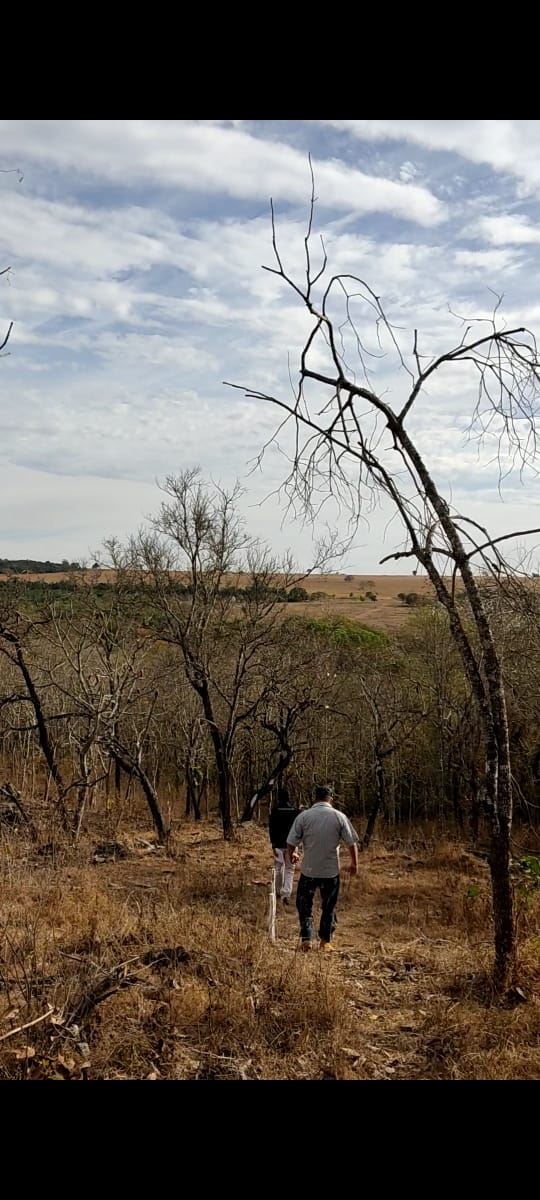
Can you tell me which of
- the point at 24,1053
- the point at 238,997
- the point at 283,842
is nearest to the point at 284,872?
the point at 283,842

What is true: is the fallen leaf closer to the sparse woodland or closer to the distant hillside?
the sparse woodland

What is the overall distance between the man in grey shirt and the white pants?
185 cm

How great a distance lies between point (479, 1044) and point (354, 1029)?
83 centimetres

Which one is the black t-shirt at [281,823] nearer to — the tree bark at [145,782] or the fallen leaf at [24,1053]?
the tree bark at [145,782]

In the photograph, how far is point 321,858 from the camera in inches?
292

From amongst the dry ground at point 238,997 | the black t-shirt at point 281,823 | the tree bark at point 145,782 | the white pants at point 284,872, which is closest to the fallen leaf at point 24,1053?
the dry ground at point 238,997

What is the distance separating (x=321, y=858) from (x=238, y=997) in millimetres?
2158

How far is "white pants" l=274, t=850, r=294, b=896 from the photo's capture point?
959cm

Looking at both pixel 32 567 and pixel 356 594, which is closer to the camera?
pixel 32 567

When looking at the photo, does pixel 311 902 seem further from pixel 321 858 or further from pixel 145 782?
pixel 145 782

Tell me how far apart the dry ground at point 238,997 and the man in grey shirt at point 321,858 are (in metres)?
0.28
